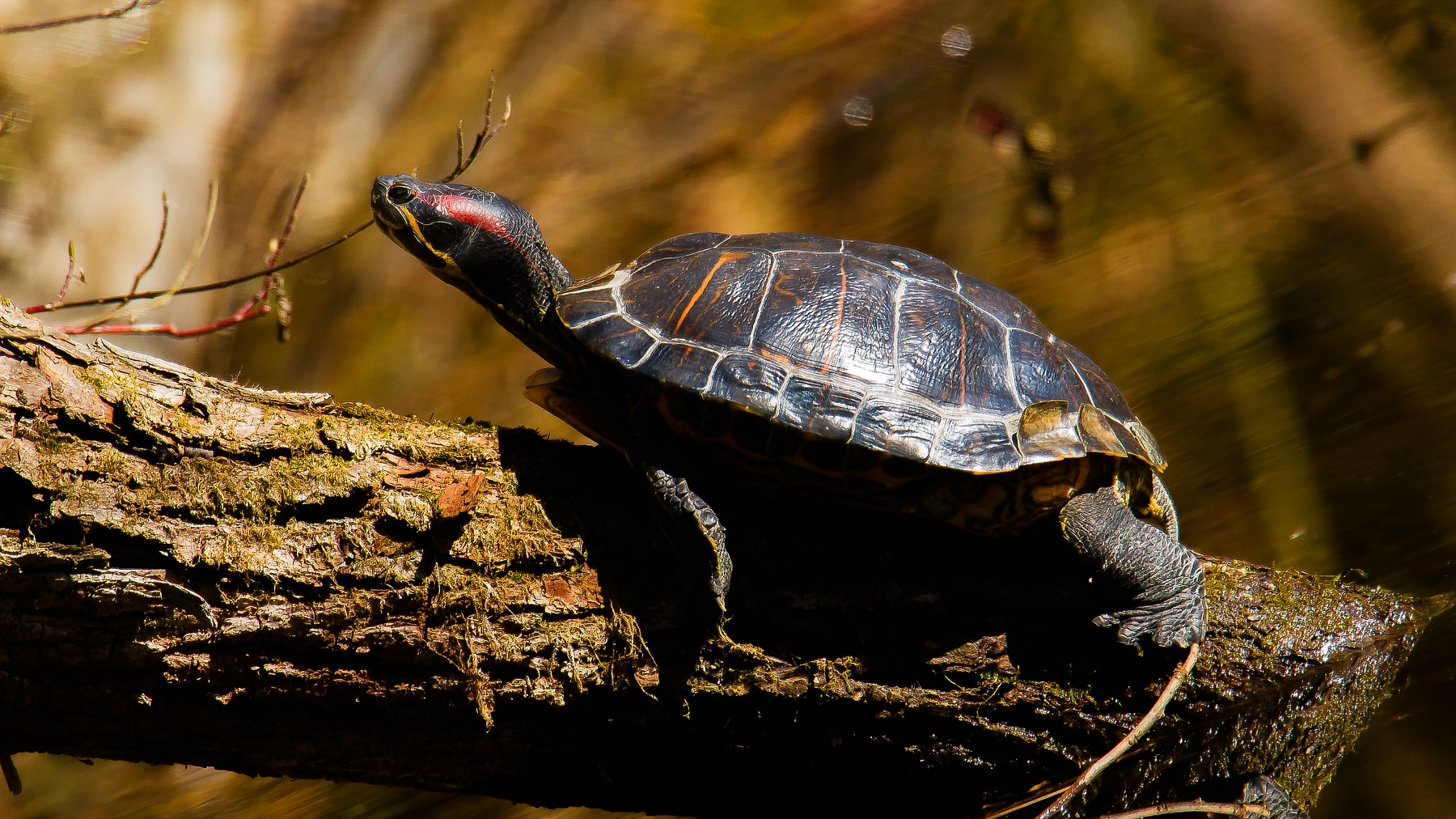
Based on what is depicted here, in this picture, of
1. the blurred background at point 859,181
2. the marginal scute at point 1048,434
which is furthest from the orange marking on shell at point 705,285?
the blurred background at point 859,181

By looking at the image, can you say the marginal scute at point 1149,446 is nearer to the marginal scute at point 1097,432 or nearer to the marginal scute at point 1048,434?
the marginal scute at point 1097,432

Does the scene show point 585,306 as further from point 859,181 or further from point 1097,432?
point 859,181

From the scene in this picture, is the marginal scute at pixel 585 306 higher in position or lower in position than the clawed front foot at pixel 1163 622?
higher

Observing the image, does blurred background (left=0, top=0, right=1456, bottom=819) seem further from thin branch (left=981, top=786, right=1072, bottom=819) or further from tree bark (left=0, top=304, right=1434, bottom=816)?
thin branch (left=981, top=786, right=1072, bottom=819)

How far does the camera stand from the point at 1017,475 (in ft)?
7.84

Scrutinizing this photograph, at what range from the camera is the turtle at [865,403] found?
7.60 feet

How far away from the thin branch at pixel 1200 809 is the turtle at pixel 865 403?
641 mm

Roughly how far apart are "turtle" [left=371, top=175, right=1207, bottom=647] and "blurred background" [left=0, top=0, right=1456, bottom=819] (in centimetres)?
277

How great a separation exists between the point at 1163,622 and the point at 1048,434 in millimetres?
641

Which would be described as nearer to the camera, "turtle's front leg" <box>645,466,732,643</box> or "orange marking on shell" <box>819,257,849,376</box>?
"turtle's front leg" <box>645,466,732,643</box>

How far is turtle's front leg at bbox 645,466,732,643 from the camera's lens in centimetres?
214

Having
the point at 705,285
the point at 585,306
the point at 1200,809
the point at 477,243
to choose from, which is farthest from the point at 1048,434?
the point at 477,243

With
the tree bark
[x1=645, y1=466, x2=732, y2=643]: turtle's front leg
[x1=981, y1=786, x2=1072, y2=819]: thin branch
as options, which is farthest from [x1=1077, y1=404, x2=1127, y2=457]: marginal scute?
[x1=645, y1=466, x2=732, y2=643]: turtle's front leg

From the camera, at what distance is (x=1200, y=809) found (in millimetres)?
2533
